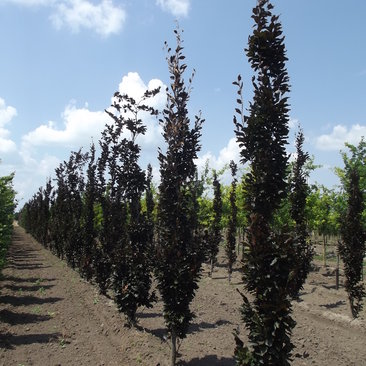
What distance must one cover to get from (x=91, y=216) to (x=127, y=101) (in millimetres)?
7964

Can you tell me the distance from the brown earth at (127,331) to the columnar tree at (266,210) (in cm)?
297

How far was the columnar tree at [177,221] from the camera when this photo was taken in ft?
25.0

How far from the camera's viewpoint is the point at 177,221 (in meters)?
7.81

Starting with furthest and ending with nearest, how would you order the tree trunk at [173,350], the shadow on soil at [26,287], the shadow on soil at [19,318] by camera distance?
the shadow on soil at [26,287], the shadow on soil at [19,318], the tree trunk at [173,350]

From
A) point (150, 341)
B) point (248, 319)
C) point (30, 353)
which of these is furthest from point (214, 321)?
point (248, 319)

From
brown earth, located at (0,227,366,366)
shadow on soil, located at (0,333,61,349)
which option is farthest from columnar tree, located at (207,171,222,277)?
shadow on soil, located at (0,333,61,349)

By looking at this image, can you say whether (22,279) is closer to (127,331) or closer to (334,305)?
(127,331)

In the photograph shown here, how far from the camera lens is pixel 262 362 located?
17.2 ft

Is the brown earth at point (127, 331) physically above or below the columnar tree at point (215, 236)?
below

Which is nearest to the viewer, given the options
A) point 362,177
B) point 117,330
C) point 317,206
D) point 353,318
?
point 117,330

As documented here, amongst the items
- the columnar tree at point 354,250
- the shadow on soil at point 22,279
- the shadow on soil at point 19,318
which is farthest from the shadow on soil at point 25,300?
the columnar tree at point 354,250

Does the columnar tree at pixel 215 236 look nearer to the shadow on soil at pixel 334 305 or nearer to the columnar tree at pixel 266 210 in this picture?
the shadow on soil at pixel 334 305

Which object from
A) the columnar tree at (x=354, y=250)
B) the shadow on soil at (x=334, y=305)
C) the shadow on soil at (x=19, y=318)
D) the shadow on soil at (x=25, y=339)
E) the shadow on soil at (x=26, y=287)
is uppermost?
the columnar tree at (x=354, y=250)

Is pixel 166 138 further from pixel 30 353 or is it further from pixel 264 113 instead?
pixel 30 353
